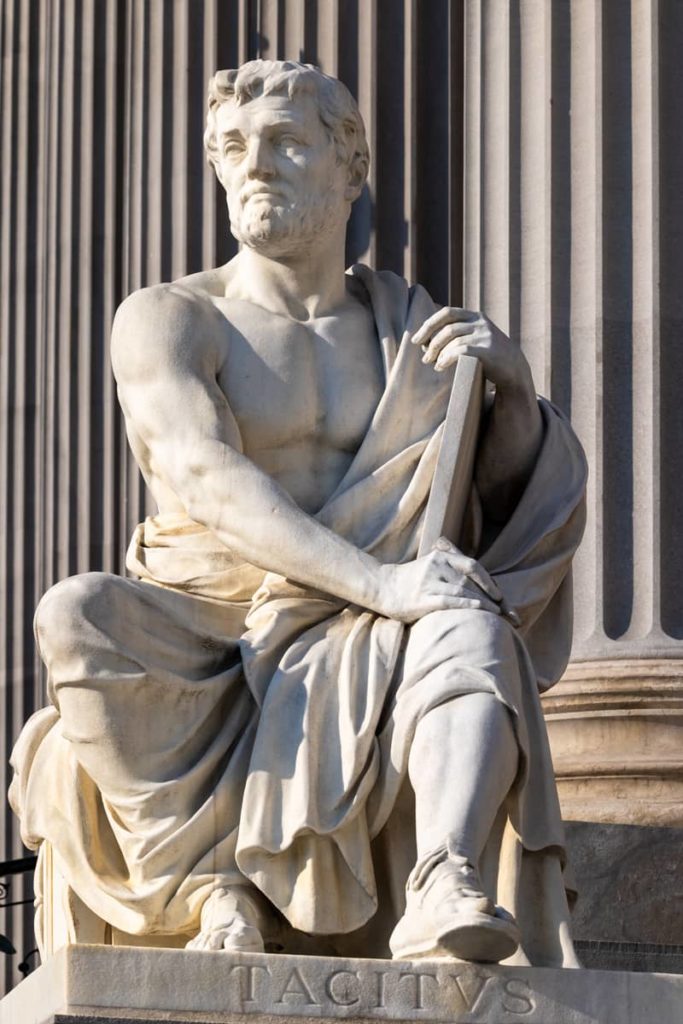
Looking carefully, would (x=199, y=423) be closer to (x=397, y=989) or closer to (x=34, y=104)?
(x=397, y=989)

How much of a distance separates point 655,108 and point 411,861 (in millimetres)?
4618

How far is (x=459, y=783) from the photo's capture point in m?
9.82

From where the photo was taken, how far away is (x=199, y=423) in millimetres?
10641

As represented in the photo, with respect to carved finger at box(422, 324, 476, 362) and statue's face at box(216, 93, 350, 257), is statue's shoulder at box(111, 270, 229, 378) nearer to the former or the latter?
statue's face at box(216, 93, 350, 257)

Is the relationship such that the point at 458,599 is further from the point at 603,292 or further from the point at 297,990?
the point at 603,292

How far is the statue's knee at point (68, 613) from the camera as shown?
33.0ft

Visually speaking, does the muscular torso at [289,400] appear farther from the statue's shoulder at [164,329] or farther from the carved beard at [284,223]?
the carved beard at [284,223]

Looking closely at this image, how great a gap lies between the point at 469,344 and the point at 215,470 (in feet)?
2.71

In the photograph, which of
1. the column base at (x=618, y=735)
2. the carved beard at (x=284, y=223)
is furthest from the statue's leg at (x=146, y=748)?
the column base at (x=618, y=735)

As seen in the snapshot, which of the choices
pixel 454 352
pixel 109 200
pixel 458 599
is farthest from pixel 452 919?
pixel 109 200

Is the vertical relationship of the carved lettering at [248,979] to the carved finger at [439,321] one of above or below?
below

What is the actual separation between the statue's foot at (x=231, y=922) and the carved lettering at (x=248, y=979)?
0.13 m

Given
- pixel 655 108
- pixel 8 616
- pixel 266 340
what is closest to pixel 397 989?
pixel 266 340

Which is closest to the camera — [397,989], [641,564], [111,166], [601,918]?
[397,989]
